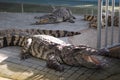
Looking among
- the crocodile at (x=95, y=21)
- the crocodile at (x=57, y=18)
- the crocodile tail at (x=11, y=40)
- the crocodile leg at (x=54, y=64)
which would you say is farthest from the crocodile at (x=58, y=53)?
the crocodile at (x=57, y=18)

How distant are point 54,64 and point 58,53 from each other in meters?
0.27

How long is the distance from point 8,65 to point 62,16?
15.1ft

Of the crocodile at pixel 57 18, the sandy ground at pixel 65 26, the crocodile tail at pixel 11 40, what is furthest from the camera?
the crocodile at pixel 57 18

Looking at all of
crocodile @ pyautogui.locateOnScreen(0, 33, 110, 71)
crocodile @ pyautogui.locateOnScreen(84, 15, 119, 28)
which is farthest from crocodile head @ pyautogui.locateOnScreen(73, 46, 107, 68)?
crocodile @ pyautogui.locateOnScreen(84, 15, 119, 28)

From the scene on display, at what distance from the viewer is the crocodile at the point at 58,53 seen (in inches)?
190

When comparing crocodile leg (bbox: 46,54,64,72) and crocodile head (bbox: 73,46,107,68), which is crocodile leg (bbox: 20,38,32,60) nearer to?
crocodile leg (bbox: 46,54,64,72)

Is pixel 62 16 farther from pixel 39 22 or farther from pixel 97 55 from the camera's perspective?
pixel 97 55

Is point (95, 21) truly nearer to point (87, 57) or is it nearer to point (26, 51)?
point (26, 51)

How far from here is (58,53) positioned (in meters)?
5.12

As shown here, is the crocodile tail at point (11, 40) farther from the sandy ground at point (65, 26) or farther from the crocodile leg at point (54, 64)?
the crocodile leg at point (54, 64)

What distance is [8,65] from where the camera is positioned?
16.8 feet

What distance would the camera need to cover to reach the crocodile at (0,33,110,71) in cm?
482

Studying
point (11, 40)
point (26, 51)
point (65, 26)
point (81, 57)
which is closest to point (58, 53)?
point (81, 57)

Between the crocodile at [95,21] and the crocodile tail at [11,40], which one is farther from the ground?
the crocodile at [95,21]
